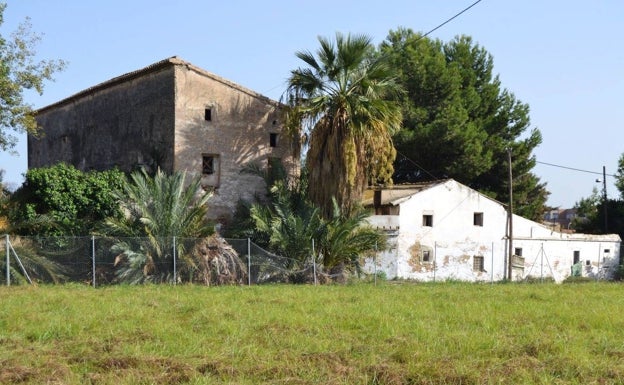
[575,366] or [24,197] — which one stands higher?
[24,197]

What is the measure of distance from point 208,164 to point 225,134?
1.43 metres

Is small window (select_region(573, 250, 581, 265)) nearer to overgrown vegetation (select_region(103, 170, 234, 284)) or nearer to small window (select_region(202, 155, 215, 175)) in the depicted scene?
small window (select_region(202, 155, 215, 175))

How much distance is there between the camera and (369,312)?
15.7m

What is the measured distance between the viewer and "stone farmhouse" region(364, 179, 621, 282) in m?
33.2

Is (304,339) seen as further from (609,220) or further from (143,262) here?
(609,220)

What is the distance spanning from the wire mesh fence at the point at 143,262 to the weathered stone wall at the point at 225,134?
14.3 ft

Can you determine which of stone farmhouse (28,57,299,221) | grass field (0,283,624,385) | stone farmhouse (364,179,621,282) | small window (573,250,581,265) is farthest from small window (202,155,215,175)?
small window (573,250,581,265)

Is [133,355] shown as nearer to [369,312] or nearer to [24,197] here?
[369,312]

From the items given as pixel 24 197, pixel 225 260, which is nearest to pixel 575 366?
pixel 225 260

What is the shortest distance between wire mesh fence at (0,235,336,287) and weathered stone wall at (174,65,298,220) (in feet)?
14.3

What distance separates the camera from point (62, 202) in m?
26.1

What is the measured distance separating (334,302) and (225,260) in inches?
296

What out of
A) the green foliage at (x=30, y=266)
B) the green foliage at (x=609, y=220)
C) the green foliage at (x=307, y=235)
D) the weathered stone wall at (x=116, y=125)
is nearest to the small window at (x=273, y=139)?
the green foliage at (x=307, y=235)

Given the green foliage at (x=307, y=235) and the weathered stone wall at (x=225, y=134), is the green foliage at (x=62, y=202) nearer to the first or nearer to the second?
the weathered stone wall at (x=225, y=134)
